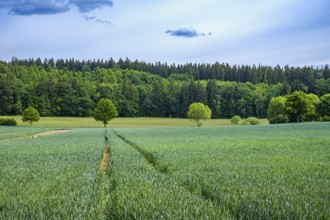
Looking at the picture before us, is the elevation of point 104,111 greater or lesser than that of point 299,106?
lesser

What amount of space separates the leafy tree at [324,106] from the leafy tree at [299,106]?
183 cm

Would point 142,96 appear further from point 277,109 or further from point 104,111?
point 277,109

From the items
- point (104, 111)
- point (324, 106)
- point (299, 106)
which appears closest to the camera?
point (324, 106)

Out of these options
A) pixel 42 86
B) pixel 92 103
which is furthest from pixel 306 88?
pixel 42 86

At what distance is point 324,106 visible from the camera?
101 meters

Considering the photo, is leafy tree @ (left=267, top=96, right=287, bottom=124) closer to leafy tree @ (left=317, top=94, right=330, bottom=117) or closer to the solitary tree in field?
leafy tree @ (left=317, top=94, right=330, bottom=117)

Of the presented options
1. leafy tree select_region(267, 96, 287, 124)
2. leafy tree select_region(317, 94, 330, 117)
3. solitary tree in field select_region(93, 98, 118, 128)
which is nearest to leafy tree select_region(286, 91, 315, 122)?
leafy tree select_region(317, 94, 330, 117)

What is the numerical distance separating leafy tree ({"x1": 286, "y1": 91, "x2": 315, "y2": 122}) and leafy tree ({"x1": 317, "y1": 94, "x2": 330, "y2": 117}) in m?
1.83

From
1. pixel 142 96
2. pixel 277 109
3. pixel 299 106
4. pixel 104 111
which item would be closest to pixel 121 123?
pixel 104 111

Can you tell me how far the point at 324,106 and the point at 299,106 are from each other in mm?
6708

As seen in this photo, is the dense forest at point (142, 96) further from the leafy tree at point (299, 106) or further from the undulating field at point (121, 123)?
the leafy tree at point (299, 106)

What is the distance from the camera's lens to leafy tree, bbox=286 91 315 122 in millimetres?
100875

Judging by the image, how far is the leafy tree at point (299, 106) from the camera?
101 m

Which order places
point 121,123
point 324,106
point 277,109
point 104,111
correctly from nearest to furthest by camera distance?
point 324,106 → point 277,109 → point 104,111 → point 121,123
